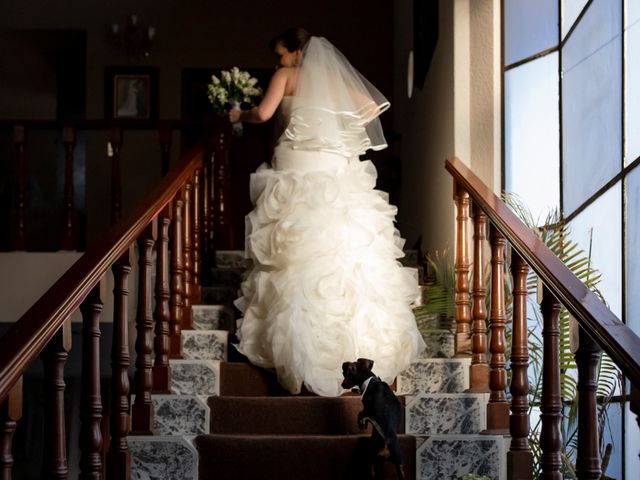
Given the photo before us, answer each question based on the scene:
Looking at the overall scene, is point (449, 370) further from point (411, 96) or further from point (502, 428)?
point (411, 96)

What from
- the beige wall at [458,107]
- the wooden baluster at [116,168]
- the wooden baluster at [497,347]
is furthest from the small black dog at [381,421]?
the wooden baluster at [116,168]

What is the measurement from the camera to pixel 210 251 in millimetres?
6309

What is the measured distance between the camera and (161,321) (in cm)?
445

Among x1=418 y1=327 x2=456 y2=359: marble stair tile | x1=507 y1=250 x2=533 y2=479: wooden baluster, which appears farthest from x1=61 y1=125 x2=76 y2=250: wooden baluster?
x1=507 y1=250 x2=533 y2=479: wooden baluster

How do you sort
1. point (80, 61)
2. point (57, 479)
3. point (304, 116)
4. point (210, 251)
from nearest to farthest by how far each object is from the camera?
point (57, 479) → point (304, 116) → point (210, 251) → point (80, 61)

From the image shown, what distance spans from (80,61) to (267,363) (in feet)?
22.7

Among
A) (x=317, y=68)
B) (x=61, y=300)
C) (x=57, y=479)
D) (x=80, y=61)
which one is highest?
(x=80, y=61)

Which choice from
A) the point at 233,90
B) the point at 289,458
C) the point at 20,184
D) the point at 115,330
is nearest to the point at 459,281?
the point at 289,458

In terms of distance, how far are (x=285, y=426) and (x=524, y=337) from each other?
1.12 m

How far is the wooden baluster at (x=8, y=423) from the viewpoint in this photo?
95.5 inches

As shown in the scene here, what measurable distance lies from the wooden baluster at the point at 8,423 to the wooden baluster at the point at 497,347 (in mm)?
2022

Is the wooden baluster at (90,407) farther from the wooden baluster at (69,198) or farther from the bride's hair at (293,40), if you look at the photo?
the wooden baluster at (69,198)

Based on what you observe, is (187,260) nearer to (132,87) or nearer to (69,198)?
(69,198)

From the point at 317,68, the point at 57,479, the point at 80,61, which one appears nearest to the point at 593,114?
the point at 317,68
